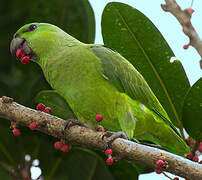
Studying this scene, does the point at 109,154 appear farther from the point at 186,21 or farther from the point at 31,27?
the point at 31,27

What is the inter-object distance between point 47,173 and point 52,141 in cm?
23

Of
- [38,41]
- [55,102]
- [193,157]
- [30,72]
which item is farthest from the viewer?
[30,72]

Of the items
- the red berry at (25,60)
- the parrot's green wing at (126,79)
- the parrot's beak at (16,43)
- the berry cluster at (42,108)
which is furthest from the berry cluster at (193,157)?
the parrot's beak at (16,43)

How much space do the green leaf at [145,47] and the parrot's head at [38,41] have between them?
33 cm

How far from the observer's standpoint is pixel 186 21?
173 cm

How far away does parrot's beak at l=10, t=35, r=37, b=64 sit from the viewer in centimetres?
229

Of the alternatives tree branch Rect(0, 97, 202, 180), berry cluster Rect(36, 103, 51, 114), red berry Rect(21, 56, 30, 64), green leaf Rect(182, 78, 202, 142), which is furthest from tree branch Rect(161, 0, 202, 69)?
red berry Rect(21, 56, 30, 64)

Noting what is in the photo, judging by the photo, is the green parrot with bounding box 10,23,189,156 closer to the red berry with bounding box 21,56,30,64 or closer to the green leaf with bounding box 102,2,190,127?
the red berry with bounding box 21,56,30,64

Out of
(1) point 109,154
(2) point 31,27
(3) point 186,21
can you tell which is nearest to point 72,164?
(1) point 109,154

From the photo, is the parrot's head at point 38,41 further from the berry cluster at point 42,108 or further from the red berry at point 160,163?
the red berry at point 160,163

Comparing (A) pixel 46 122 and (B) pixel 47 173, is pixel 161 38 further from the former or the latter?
(B) pixel 47 173

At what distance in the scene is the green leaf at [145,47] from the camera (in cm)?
219

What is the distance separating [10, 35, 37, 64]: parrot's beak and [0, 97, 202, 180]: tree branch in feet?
1.91

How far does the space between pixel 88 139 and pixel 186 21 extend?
75 centimetres
